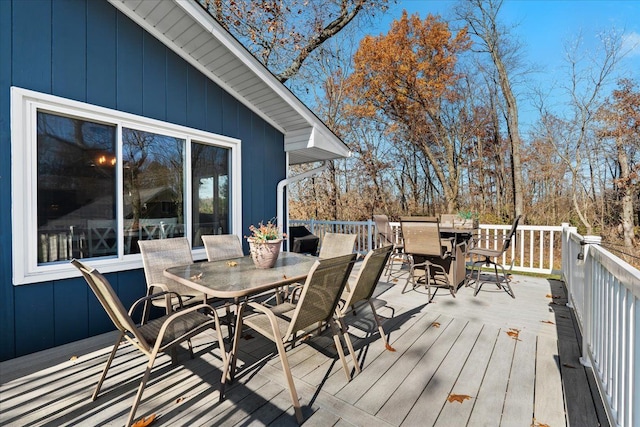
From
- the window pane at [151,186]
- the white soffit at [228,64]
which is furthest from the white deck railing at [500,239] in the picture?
the window pane at [151,186]

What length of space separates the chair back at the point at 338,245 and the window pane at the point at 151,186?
1.90 meters

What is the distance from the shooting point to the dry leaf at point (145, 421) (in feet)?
5.89

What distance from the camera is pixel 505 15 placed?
10.1m

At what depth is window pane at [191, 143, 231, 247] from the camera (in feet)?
13.6

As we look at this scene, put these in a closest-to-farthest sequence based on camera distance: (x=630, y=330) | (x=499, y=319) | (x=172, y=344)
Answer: (x=630, y=330) < (x=172, y=344) < (x=499, y=319)

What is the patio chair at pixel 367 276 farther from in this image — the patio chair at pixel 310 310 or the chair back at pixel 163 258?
the chair back at pixel 163 258

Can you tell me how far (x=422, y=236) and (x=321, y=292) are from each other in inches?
105

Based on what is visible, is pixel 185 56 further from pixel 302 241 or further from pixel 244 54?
pixel 302 241

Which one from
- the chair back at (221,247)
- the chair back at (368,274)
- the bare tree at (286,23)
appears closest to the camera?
the chair back at (368,274)

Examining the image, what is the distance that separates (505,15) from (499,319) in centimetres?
1095

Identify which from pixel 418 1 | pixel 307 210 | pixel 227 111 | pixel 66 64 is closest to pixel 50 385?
pixel 66 64

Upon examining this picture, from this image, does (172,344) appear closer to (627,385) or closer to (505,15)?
(627,385)

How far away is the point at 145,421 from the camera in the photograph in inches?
71.7

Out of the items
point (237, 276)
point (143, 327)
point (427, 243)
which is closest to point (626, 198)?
point (427, 243)
